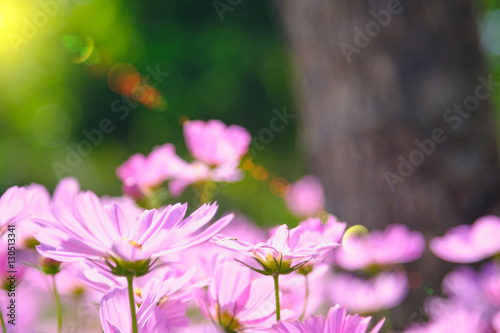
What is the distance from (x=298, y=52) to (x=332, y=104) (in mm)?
356

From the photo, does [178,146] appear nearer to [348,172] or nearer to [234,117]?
[234,117]

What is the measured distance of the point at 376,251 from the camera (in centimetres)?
90

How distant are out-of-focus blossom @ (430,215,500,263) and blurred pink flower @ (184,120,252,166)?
0.34m

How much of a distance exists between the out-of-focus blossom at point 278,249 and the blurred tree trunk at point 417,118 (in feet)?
4.80

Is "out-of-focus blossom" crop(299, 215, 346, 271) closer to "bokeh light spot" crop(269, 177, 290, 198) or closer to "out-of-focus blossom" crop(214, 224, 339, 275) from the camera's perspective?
"out-of-focus blossom" crop(214, 224, 339, 275)

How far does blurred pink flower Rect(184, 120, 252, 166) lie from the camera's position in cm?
78

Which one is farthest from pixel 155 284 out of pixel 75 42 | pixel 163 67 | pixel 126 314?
pixel 75 42

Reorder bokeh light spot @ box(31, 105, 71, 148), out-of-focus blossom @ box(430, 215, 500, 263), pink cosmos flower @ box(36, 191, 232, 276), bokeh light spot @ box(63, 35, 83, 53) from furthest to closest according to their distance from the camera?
bokeh light spot @ box(31, 105, 71, 148), bokeh light spot @ box(63, 35, 83, 53), out-of-focus blossom @ box(430, 215, 500, 263), pink cosmos flower @ box(36, 191, 232, 276)

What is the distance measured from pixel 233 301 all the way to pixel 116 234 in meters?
0.14

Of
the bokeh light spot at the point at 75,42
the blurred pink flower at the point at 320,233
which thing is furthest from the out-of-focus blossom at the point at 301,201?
the bokeh light spot at the point at 75,42

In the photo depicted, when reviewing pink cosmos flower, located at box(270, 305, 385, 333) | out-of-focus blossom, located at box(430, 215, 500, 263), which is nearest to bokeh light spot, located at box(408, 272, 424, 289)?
out-of-focus blossom, located at box(430, 215, 500, 263)

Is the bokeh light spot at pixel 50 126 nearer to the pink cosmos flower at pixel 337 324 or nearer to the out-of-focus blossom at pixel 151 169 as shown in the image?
the out-of-focus blossom at pixel 151 169

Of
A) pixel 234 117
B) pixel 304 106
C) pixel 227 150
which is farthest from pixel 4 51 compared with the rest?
pixel 227 150

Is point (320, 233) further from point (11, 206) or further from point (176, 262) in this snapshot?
point (11, 206)
